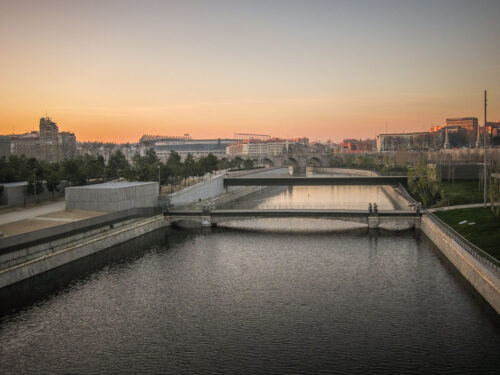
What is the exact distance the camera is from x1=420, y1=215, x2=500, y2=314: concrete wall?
65.4ft

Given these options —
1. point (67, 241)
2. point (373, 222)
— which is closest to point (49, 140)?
point (67, 241)

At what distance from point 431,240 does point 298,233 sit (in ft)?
35.7

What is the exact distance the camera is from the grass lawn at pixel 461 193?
4569cm

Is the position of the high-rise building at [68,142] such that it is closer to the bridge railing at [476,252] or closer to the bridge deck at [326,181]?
the bridge deck at [326,181]

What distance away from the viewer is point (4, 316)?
20781 mm

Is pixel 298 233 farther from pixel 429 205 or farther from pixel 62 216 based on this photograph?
pixel 62 216

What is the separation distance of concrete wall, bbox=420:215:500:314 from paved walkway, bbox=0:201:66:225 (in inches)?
1270

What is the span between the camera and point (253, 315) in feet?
66.6

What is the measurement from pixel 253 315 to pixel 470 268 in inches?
478

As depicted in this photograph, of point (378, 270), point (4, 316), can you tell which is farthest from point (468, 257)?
point (4, 316)

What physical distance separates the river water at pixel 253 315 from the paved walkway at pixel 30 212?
9.68 meters

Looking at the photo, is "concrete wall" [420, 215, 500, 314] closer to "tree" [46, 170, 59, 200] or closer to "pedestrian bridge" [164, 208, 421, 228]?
"pedestrian bridge" [164, 208, 421, 228]

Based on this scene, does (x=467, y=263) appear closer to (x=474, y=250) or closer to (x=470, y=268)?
(x=470, y=268)

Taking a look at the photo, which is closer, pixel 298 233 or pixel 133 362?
pixel 133 362
